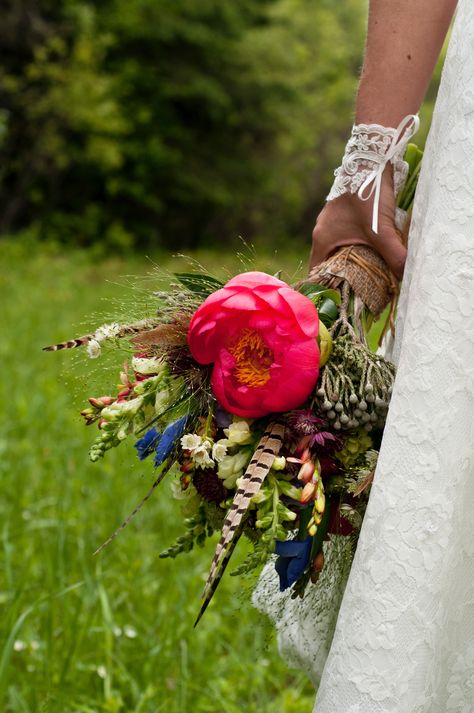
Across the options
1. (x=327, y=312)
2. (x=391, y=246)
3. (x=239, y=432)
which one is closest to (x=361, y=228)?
(x=391, y=246)

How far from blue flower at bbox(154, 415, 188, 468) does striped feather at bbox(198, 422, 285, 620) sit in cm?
10

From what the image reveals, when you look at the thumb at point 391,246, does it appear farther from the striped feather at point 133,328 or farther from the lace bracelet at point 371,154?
the striped feather at point 133,328

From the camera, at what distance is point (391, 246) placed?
4.15 feet

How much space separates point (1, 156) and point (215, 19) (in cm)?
459

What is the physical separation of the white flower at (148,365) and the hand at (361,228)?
1.11 feet

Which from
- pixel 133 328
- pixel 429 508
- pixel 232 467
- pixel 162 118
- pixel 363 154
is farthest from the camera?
pixel 162 118

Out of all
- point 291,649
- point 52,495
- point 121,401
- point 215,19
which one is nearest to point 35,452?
point 52,495

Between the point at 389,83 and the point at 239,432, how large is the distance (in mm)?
525

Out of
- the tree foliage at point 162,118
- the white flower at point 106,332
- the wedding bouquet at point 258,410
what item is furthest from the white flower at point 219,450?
the tree foliage at point 162,118

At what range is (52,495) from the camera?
315cm

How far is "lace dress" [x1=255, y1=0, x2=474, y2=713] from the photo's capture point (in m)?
0.97

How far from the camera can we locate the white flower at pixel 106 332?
1179 millimetres

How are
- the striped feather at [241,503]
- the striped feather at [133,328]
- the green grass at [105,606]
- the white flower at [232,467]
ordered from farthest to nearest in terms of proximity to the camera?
the green grass at [105,606] < the striped feather at [133,328] < the white flower at [232,467] < the striped feather at [241,503]

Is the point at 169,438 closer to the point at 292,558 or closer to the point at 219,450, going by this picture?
the point at 219,450
